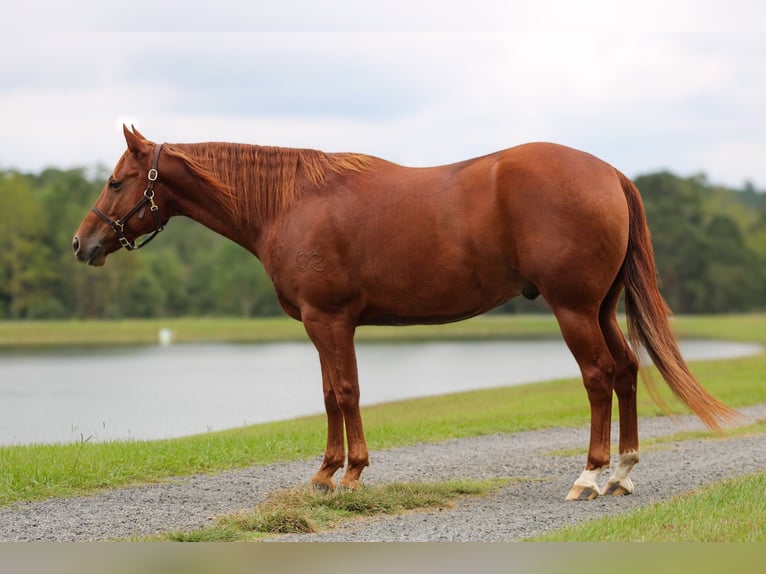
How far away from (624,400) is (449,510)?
69.5 inches

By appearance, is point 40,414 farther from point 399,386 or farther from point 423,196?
point 423,196

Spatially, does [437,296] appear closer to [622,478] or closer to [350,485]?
[350,485]

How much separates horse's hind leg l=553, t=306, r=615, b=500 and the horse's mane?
2252 millimetres

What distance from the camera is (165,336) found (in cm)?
4516

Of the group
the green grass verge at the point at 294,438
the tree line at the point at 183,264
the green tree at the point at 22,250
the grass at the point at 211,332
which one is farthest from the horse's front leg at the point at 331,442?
the green tree at the point at 22,250

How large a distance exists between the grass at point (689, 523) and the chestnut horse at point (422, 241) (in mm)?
700

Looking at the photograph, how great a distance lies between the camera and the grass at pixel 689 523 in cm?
534

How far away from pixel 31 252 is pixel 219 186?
5577cm

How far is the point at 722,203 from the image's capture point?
338ft

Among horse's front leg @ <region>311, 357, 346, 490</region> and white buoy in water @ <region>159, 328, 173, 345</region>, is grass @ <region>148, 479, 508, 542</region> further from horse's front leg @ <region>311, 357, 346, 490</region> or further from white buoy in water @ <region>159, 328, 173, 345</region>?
white buoy in water @ <region>159, 328, 173, 345</region>

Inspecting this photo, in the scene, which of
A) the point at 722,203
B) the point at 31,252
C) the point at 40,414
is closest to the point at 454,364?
the point at 40,414

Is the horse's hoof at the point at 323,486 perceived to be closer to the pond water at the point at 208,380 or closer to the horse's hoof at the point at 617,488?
the horse's hoof at the point at 617,488

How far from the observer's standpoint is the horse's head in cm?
757

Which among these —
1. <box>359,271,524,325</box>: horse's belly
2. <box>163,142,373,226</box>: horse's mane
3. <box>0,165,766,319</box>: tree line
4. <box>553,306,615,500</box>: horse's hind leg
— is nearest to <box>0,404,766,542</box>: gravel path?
<box>553,306,615,500</box>: horse's hind leg
